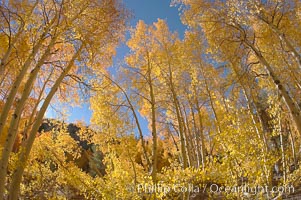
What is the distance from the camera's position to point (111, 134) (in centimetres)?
1043

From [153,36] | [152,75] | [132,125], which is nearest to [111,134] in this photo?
[132,125]

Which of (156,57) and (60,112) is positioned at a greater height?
(156,57)

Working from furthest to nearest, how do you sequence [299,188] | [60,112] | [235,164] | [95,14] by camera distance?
[299,188]
[60,112]
[95,14]
[235,164]

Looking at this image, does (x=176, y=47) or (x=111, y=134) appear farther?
(x=111, y=134)

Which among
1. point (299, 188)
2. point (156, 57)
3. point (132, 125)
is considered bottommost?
point (299, 188)

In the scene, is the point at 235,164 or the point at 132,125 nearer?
the point at 235,164

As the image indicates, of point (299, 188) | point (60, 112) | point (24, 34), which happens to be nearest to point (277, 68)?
point (299, 188)

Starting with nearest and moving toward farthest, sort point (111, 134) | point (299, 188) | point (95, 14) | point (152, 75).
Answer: point (95, 14) < point (299, 188) < point (152, 75) < point (111, 134)

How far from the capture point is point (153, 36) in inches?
387

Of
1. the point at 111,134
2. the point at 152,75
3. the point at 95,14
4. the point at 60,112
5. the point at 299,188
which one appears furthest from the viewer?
the point at 111,134

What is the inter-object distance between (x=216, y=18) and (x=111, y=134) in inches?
240

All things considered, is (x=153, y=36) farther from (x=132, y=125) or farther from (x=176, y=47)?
(x=132, y=125)

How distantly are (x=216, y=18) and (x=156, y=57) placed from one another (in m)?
3.31

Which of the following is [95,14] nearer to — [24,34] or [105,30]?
[105,30]
